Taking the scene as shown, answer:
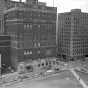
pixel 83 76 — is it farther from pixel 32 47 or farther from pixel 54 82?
pixel 32 47

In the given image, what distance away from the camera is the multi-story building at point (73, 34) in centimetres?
12606

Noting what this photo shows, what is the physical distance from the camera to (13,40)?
4075 inches

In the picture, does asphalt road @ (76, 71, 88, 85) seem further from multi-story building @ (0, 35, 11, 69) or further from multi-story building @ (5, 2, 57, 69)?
multi-story building @ (0, 35, 11, 69)

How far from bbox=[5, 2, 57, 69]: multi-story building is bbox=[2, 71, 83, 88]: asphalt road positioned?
2358 cm

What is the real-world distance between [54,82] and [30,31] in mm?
38708

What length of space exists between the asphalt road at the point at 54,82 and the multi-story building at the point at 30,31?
2358 cm

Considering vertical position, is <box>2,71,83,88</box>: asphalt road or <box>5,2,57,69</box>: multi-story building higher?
<box>5,2,57,69</box>: multi-story building

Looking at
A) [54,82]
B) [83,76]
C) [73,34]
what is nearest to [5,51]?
[54,82]

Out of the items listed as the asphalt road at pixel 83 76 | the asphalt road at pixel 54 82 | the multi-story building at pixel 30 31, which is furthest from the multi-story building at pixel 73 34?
the asphalt road at pixel 54 82

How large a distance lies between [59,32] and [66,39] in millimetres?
11785

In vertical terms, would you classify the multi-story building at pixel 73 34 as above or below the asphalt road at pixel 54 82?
above

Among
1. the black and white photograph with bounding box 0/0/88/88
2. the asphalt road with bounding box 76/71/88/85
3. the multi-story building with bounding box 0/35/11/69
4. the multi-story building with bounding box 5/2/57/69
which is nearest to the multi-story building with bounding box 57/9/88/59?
the black and white photograph with bounding box 0/0/88/88

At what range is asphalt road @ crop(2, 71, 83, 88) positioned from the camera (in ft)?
240

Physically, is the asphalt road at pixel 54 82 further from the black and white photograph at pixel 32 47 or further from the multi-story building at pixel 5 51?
the multi-story building at pixel 5 51
